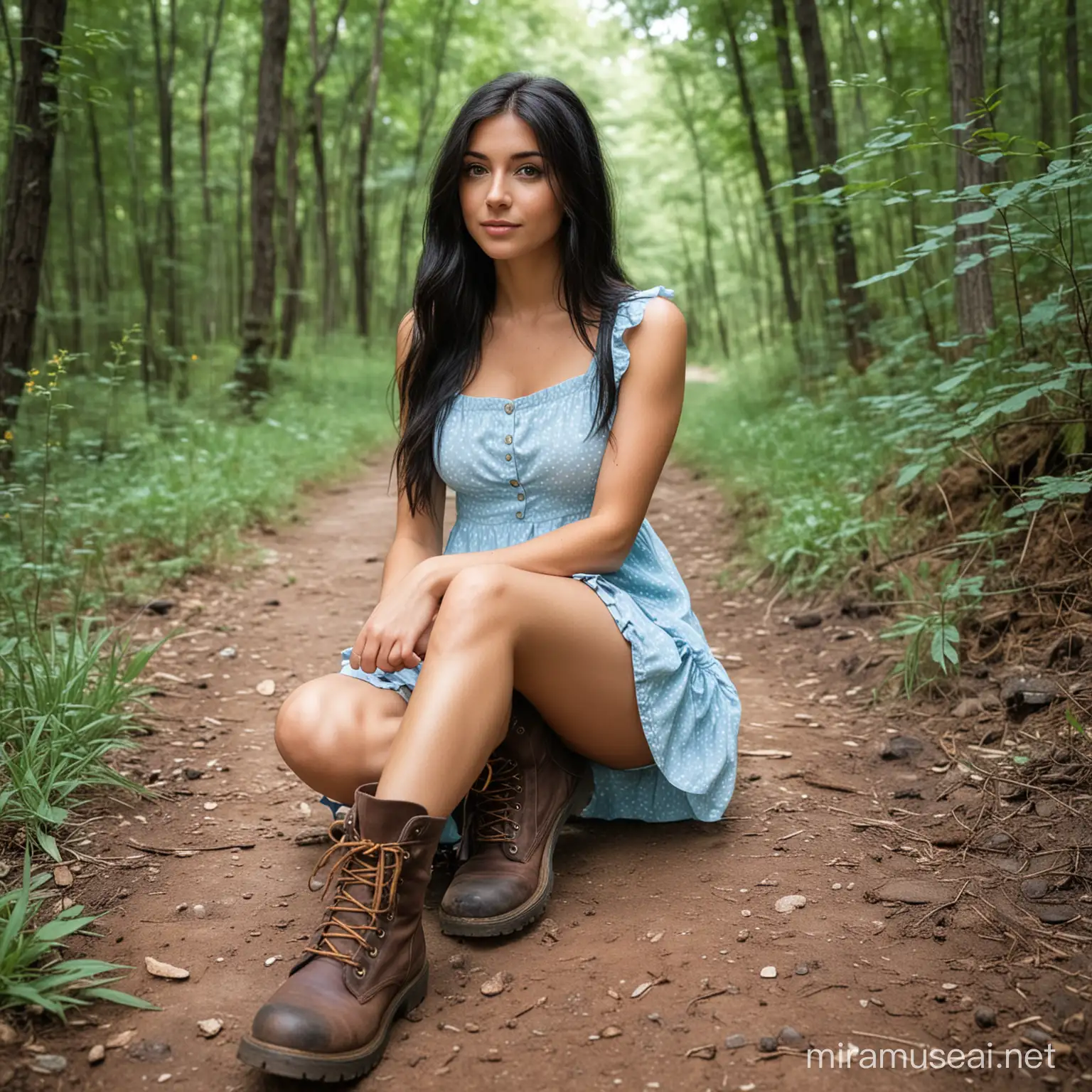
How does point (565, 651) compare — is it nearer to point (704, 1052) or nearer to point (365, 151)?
point (704, 1052)

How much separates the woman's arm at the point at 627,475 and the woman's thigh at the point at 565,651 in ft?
0.21

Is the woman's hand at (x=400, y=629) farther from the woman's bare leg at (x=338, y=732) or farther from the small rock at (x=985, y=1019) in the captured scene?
the small rock at (x=985, y=1019)

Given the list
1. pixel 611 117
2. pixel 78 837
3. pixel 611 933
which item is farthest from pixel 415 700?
pixel 611 117

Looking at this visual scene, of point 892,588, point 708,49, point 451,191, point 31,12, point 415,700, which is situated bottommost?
point 892,588

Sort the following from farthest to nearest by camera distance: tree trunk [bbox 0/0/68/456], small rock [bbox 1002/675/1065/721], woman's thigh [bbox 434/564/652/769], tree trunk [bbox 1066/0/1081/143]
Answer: tree trunk [bbox 1066/0/1081/143] → tree trunk [bbox 0/0/68/456] → small rock [bbox 1002/675/1065/721] → woman's thigh [bbox 434/564/652/769]

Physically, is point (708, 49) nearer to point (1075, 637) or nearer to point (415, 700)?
point (1075, 637)

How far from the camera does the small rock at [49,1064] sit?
1.51 metres

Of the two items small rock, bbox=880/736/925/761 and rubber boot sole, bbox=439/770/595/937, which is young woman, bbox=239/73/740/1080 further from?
small rock, bbox=880/736/925/761

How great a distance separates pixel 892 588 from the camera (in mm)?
3609

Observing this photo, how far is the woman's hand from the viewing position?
197cm

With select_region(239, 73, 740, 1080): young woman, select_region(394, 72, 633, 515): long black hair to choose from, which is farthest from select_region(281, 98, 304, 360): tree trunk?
select_region(239, 73, 740, 1080): young woman

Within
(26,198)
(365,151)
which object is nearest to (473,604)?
(26,198)

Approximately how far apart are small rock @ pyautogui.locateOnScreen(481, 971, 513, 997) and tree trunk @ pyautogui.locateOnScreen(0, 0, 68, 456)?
11.5 ft

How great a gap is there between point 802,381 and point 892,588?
542cm
